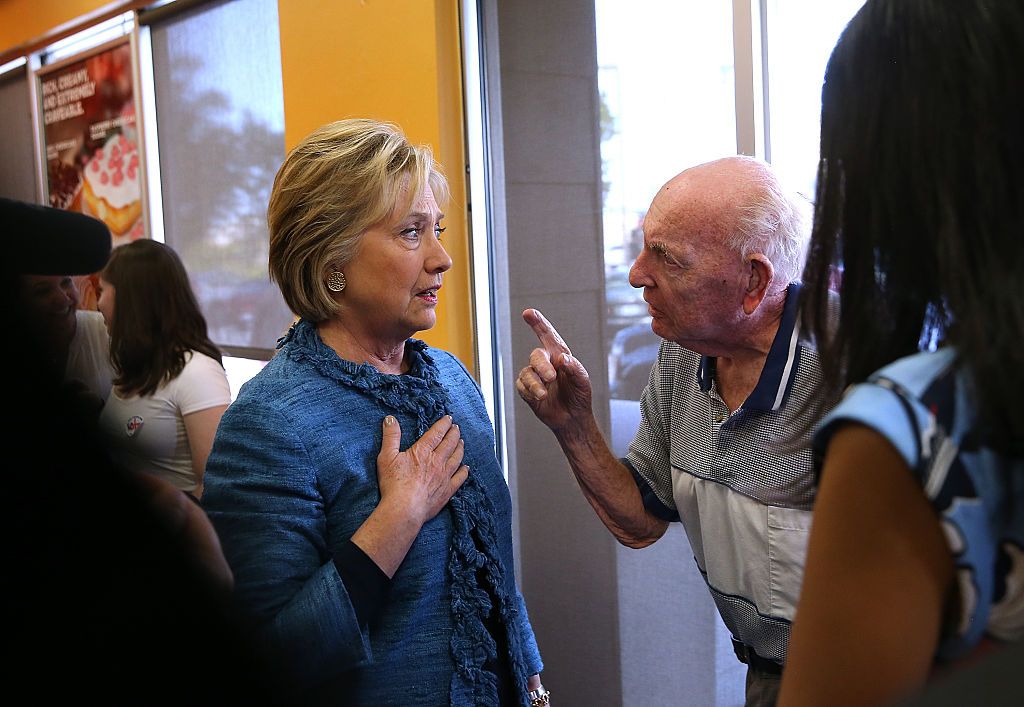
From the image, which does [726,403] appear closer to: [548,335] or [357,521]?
[548,335]

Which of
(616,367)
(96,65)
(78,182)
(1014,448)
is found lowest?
(616,367)

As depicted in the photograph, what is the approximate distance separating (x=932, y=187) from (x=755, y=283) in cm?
94

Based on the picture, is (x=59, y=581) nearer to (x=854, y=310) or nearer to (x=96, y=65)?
(x=854, y=310)

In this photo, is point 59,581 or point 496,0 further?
point 496,0

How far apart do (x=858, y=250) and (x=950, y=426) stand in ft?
0.62

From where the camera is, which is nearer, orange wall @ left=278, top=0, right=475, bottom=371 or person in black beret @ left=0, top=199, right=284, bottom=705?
person in black beret @ left=0, top=199, right=284, bottom=705

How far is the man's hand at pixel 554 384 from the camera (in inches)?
64.6

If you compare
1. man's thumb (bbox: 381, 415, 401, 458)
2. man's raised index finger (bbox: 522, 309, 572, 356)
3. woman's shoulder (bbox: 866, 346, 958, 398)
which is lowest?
man's thumb (bbox: 381, 415, 401, 458)

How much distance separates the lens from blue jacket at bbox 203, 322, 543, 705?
1.26 meters

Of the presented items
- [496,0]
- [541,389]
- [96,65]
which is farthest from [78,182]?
[541,389]

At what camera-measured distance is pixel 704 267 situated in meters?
1.49

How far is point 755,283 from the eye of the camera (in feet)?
4.85

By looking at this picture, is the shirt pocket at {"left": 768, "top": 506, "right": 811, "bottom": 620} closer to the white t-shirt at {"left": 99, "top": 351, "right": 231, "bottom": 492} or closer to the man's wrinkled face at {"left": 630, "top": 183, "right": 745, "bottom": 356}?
the man's wrinkled face at {"left": 630, "top": 183, "right": 745, "bottom": 356}

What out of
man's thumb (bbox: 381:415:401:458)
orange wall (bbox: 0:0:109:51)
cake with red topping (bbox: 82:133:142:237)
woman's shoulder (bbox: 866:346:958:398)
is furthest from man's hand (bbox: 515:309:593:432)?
orange wall (bbox: 0:0:109:51)
